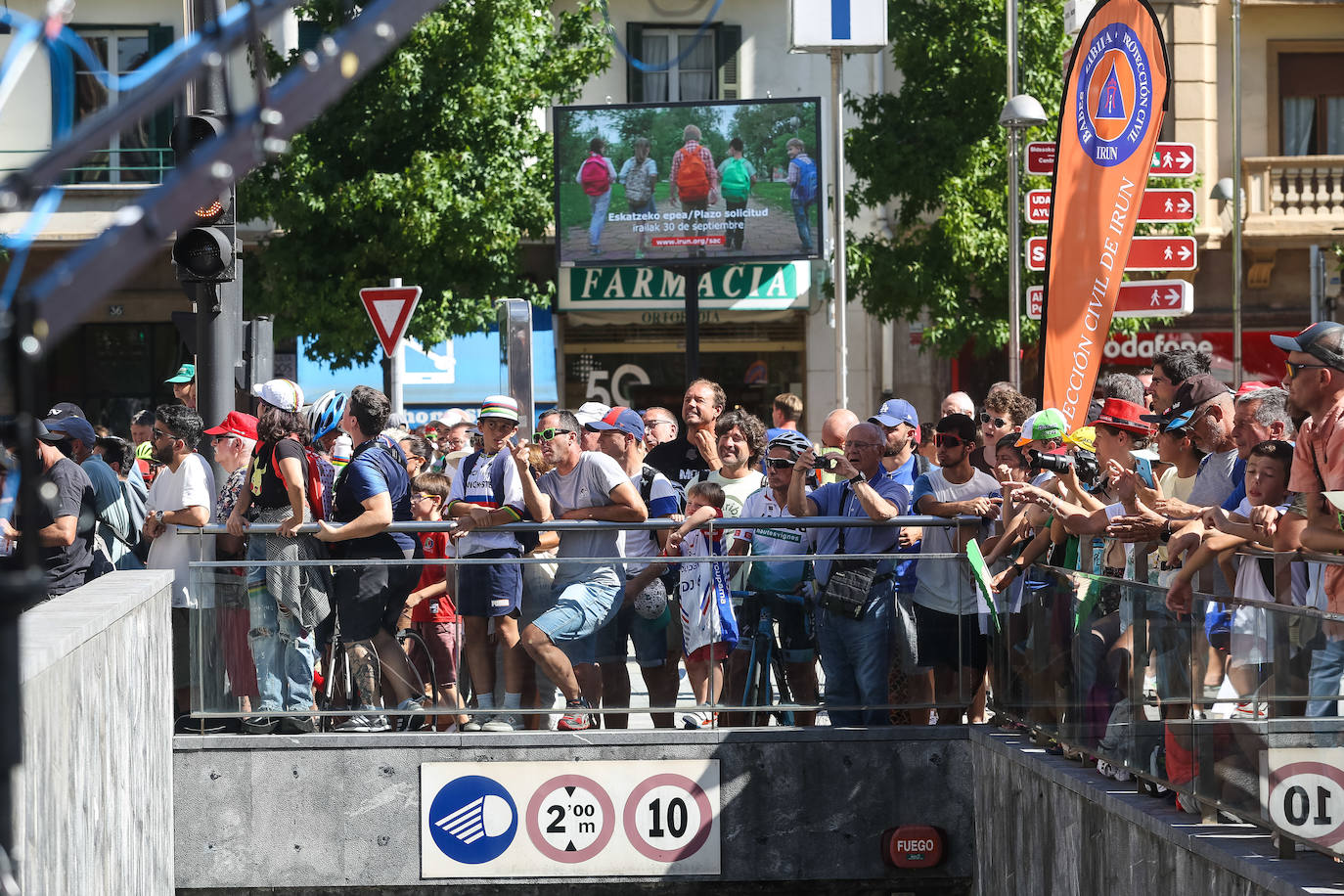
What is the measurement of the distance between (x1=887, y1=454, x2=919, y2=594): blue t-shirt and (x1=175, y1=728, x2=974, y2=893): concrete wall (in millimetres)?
887

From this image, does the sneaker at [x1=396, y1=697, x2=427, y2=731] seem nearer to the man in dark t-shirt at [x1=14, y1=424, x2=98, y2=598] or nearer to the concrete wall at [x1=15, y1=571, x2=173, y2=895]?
the concrete wall at [x1=15, y1=571, x2=173, y2=895]

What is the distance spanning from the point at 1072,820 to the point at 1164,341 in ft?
55.7

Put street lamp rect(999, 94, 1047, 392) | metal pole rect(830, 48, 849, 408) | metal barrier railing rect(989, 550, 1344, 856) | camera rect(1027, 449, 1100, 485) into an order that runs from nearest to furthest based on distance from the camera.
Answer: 1. metal barrier railing rect(989, 550, 1344, 856)
2. camera rect(1027, 449, 1100, 485)
3. street lamp rect(999, 94, 1047, 392)
4. metal pole rect(830, 48, 849, 408)

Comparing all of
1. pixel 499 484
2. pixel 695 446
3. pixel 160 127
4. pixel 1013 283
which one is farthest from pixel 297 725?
pixel 160 127

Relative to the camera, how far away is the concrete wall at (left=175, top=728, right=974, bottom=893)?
9172 millimetres

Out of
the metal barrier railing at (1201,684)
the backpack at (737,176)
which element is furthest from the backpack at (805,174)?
the metal barrier railing at (1201,684)

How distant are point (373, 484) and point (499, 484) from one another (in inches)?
26.2

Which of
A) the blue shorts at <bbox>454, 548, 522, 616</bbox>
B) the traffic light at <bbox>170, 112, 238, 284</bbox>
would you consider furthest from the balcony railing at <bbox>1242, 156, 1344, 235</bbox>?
the traffic light at <bbox>170, 112, 238, 284</bbox>

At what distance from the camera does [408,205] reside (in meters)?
19.7

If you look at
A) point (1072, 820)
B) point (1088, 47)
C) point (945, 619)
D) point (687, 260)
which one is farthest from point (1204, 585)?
point (687, 260)

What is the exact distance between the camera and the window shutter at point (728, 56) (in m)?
24.4

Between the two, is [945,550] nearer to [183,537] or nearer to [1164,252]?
[183,537]

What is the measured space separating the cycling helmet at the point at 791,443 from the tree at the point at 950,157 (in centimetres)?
1195

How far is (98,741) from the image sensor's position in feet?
20.6
